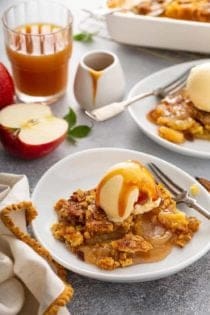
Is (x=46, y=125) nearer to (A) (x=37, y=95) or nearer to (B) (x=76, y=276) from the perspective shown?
(A) (x=37, y=95)

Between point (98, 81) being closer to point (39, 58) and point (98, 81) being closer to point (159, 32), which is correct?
point (39, 58)

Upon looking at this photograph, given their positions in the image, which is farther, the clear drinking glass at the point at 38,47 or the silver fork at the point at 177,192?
the clear drinking glass at the point at 38,47

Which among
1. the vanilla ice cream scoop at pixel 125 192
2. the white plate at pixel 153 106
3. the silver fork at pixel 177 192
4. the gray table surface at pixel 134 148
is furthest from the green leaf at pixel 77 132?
the vanilla ice cream scoop at pixel 125 192

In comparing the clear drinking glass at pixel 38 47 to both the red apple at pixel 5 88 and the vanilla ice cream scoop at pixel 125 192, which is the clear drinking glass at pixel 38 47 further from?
the vanilla ice cream scoop at pixel 125 192

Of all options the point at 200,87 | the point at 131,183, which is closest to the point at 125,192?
the point at 131,183

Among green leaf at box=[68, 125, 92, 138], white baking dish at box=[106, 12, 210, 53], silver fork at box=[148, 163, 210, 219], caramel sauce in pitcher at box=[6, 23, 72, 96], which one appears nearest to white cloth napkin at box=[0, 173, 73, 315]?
silver fork at box=[148, 163, 210, 219]

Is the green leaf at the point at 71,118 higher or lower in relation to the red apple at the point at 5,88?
lower
